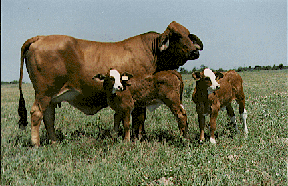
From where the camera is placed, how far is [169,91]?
5695mm

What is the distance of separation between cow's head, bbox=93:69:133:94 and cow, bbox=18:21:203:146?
37 cm

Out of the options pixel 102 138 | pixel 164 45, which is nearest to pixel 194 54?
pixel 164 45

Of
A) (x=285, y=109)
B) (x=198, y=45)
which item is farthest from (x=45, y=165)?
(x=285, y=109)

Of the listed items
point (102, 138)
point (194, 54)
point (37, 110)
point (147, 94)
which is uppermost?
point (194, 54)

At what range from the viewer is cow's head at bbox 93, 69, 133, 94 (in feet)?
16.6

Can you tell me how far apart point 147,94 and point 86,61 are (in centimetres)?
167

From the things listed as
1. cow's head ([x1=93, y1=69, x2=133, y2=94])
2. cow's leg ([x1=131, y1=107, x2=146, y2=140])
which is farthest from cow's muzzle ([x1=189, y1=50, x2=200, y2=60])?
cow's leg ([x1=131, y1=107, x2=146, y2=140])

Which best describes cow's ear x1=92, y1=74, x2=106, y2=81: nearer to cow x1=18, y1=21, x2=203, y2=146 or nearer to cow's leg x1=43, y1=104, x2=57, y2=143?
cow x1=18, y1=21, x2=203, y2=146

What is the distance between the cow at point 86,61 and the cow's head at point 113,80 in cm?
37

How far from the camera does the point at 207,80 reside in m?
5.31

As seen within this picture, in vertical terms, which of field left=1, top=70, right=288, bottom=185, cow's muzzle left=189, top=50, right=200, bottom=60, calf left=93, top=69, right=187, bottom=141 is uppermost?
cow's muzzle left=189, top=50, right=200, bottom=60

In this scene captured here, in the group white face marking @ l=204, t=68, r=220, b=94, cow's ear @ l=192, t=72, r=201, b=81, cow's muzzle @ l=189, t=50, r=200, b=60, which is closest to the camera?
white face marking @ l=204, t=68, r=220, b=94

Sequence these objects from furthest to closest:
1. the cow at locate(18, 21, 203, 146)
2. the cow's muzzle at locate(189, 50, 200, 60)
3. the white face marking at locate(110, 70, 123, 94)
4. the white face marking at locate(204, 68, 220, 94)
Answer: the cow's muzzle at locate(189, 50, 200, 60), the cow at locate(18, 21, 203, 146), the white face marking at locate(204, 68, 220, 94), the white face marking at locate(110, 70, 123, 94)

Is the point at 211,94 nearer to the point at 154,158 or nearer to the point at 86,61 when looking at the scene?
the point at 154,158
